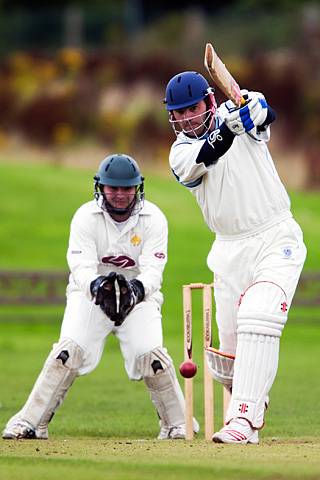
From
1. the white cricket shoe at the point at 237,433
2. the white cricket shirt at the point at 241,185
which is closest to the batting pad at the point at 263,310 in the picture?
the white cricket shirt at the point at 241,185

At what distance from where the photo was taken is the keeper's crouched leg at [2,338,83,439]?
31.0ft

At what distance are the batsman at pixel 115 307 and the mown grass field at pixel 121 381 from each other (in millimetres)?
326

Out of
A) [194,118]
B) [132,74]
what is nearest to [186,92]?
[194,118]

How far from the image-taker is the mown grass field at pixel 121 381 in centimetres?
684

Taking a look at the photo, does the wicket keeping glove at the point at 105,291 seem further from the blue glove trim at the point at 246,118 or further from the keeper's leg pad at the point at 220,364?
the blue glove trim at the point at 246,118

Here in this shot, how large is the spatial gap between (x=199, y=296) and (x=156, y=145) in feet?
38.0

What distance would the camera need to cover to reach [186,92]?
8.48 m

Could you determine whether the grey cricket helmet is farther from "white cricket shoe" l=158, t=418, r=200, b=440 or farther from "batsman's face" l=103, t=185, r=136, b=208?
"white cricket shoe" l=158, t=418, r=200, b=440

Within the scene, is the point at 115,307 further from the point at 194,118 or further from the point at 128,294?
the point at 194,118

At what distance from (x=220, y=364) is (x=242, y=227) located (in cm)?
90

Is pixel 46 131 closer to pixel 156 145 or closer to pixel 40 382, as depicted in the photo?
pixel 156 145

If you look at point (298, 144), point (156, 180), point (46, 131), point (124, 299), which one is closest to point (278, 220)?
point (124, 299)

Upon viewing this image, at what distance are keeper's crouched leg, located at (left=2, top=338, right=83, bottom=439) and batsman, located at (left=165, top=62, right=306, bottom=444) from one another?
1186 millimetres

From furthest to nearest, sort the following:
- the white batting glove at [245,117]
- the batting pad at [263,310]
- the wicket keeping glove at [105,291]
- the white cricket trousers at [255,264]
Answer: the wicket keeping glove at [105,291] → the white cricket trousers at [255,264] → the batting pad at [263,310] → the white batting glove at [245,117]
